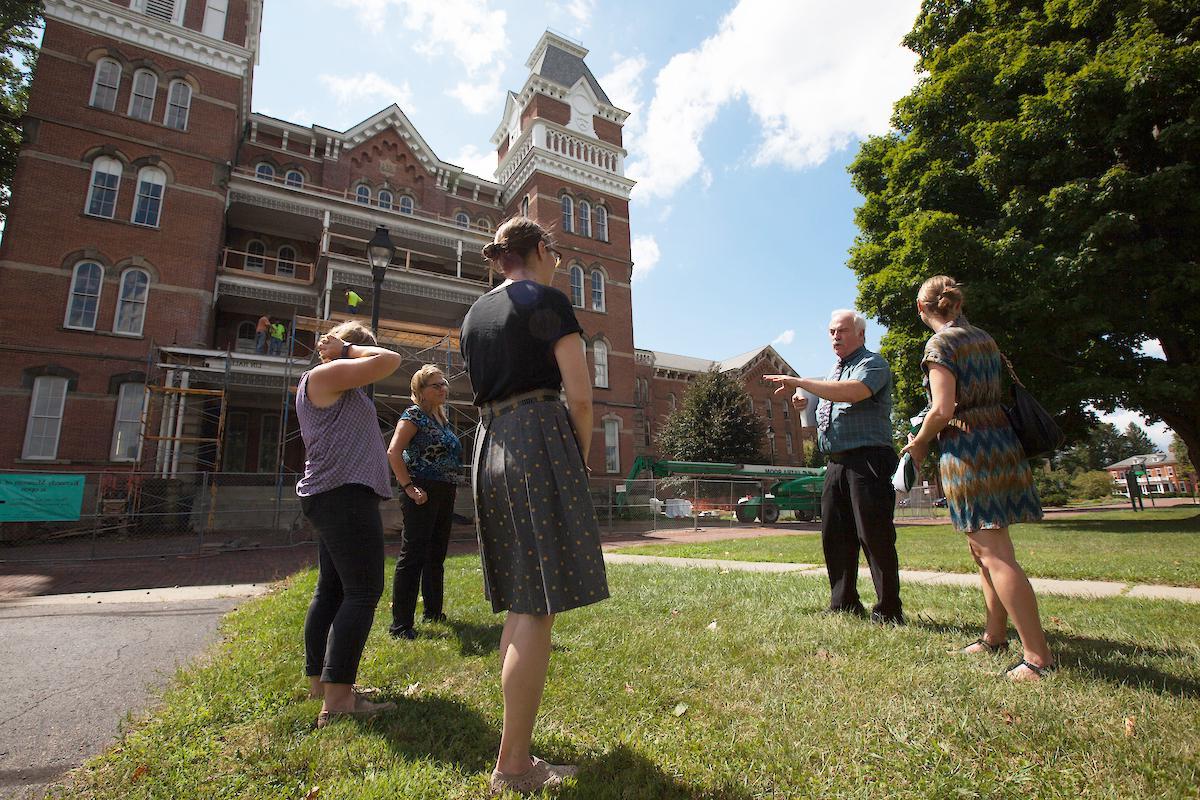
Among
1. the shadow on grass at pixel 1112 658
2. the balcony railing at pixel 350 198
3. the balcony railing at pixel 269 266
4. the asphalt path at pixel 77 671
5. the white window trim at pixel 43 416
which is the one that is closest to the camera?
the asphalt path at pixel 77 671

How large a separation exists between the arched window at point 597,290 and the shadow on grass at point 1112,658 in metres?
25.1

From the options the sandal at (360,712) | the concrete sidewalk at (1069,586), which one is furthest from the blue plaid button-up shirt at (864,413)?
the sandal at (360,712)

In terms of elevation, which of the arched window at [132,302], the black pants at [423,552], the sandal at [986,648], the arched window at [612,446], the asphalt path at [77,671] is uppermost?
the arched window at [132,302]

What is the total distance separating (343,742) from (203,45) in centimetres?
2643

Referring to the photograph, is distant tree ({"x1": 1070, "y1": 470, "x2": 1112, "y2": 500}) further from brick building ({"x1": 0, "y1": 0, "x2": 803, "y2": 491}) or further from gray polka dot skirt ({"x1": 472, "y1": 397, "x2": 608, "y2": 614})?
gray polka dot skirt ({"x1": 472, "y1": 397, "x2": 608, "y2": 614})

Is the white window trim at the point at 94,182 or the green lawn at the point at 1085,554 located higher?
the white window trim at the point at 94,182

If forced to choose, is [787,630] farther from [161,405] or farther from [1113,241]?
[161,405]

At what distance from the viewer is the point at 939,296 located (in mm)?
3301

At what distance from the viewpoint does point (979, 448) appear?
10.1 ft

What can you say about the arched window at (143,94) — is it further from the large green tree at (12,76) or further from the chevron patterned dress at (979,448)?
the chevron patterned dress at (979,448)

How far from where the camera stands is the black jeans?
104 inches

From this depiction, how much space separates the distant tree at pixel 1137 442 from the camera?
77.1 m

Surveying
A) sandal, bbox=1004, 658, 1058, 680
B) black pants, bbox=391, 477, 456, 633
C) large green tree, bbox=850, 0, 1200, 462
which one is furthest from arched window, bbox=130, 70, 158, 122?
sandal, bbox=1004, 658, 1058, 680

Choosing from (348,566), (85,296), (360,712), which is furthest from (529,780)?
(85,296)
